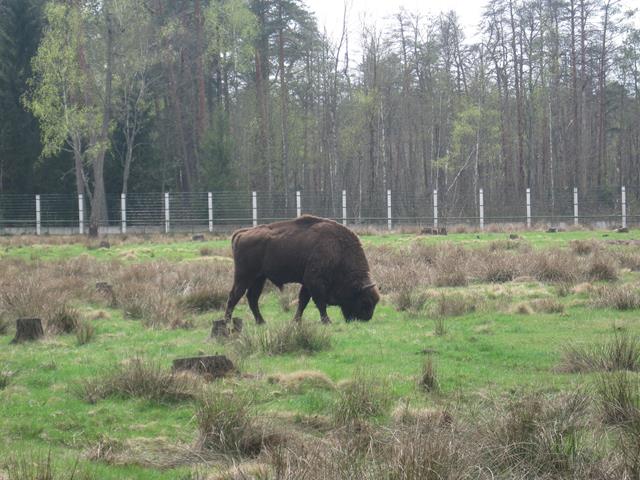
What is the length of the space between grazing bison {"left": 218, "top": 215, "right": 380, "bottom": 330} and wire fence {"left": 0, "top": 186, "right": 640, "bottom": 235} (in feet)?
83.7

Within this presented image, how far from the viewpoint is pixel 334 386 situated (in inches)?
296

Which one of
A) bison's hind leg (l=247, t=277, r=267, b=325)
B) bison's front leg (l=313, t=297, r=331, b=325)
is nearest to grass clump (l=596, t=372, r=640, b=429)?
bison's front leg (l=313, t=297, r=331, b=325)

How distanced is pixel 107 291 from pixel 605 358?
10.2 meters

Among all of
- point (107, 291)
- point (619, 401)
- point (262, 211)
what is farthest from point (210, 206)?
point (619, 401)

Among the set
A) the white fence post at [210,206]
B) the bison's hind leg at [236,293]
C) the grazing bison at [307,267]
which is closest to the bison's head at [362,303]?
the grazing bison at [307,267]

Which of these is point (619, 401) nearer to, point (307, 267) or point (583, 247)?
point (307, 267)

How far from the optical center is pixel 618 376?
246 inches

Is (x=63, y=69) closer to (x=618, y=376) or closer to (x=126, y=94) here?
(x=126, y=94)

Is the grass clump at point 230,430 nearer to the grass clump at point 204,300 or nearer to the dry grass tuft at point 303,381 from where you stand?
the dry grass tuft at point 303,381

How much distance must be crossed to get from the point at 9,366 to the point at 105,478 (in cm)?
415

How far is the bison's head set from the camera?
40.9 feet

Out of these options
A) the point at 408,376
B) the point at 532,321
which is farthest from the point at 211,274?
the point at 408,376

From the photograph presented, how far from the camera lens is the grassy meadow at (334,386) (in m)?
4.88

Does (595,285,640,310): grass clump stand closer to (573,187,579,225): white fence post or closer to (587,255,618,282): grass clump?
(587,255,618,282): grass clump
